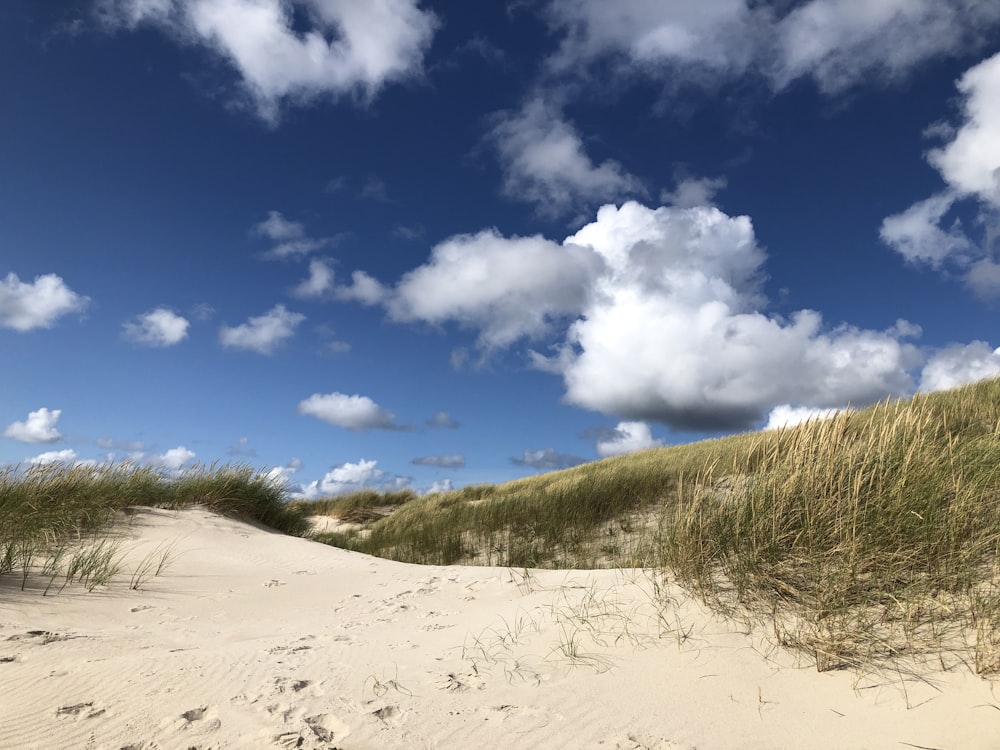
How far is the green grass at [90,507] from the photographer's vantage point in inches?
225

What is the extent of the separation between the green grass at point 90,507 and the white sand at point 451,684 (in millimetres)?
731

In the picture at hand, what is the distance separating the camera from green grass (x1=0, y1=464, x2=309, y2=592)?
573 centimetres

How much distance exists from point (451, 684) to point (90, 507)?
795 centimetres

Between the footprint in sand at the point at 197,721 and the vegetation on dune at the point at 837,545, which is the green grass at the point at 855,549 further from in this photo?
the footprint in sand at the point at 197,721

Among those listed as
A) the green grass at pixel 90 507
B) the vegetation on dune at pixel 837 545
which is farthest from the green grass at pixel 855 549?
the green grass at pixel 90 507

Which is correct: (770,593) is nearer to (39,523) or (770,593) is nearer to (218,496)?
(39,523)

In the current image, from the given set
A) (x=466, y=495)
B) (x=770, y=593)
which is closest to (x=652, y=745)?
(x=770, y=593)

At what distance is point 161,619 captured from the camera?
4.78 m

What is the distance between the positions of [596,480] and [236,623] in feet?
23.4

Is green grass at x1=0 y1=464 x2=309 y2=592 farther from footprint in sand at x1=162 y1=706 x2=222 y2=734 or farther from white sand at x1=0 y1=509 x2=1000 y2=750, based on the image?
footprint in sand at x1=162 y1=706 x2=222 y2=734

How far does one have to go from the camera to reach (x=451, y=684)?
331cm

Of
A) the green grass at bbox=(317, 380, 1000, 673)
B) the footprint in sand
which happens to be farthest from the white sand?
the green grass at bbox=(317, 380, 1000, 673)

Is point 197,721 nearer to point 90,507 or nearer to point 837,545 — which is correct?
point 837,545

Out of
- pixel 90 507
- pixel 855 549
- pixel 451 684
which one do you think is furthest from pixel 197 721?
pixel 90 507
